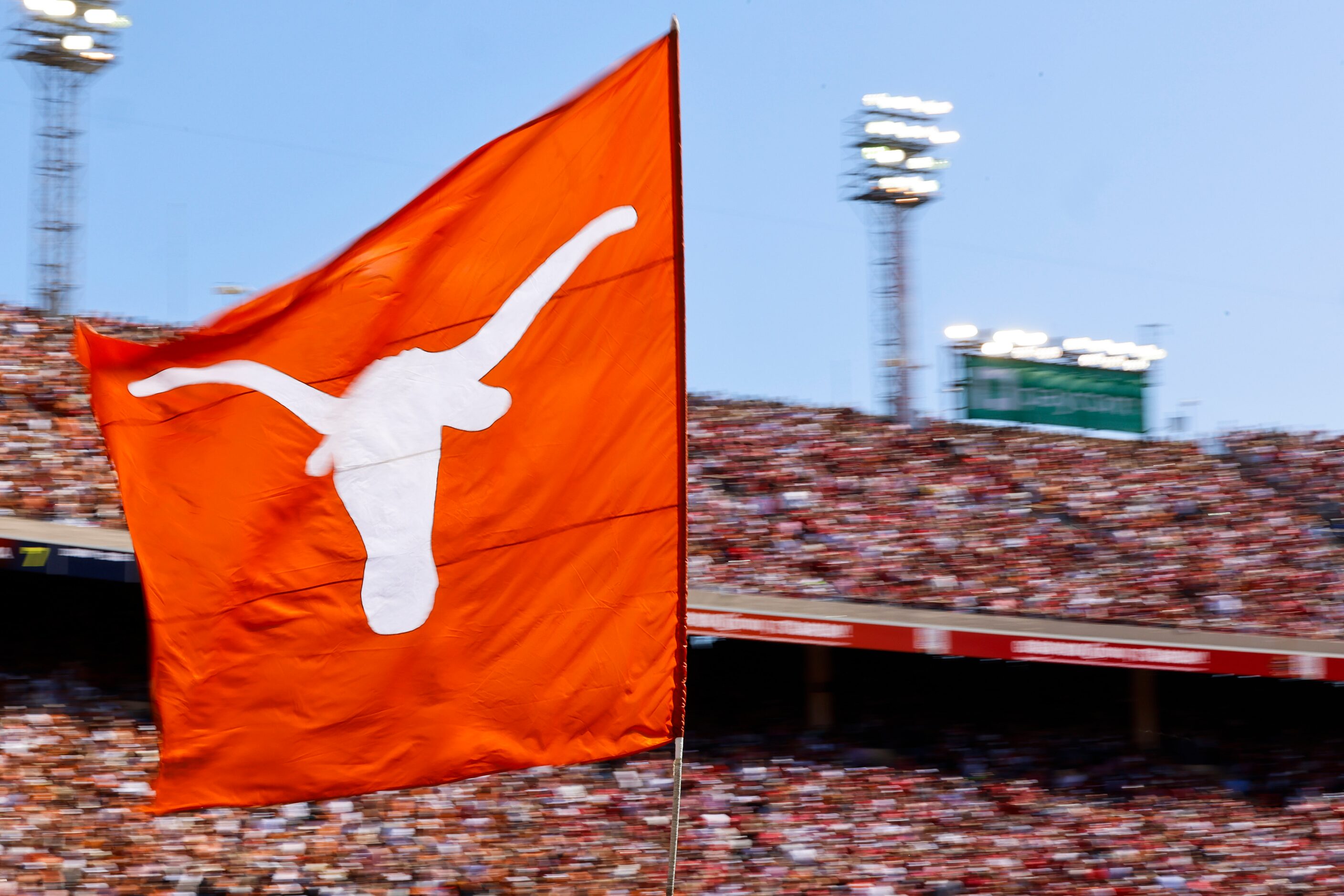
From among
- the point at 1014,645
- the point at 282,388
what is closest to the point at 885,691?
the point at 1014,645

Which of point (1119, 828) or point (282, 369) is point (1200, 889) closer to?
point (1119, 828)

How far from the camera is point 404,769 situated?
17.7ft

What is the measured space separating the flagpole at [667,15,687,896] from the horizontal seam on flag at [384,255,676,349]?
0.32ft

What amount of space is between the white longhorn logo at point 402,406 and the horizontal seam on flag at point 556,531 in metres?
0.13

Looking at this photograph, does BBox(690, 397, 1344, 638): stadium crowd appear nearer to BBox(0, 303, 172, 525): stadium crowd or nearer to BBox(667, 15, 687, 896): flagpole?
BBox(0, 303, 172, 525): stadium crowd

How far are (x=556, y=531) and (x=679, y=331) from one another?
924mm

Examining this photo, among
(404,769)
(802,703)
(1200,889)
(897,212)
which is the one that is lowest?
(1200,889)

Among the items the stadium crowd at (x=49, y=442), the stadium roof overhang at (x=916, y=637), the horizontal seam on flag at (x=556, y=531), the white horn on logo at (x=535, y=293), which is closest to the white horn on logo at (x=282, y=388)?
the white horn on logo at (x=535, y=293)

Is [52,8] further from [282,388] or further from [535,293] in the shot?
[535,293]

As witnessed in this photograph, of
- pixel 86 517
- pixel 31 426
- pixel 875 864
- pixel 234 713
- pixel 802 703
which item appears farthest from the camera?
pixel 31 426

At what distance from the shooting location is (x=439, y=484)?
5539 millimetres

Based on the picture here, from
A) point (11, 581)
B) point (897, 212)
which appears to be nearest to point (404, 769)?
point (11, 581)

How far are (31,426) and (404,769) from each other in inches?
604

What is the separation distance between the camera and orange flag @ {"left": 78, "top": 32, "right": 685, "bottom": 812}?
5.39 metres
